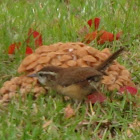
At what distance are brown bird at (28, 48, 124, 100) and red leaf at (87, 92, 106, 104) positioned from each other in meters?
0.05

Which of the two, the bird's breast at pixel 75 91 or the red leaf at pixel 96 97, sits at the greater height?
the bird's breast at pixel 75 91

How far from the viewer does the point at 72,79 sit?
4801 millimetres

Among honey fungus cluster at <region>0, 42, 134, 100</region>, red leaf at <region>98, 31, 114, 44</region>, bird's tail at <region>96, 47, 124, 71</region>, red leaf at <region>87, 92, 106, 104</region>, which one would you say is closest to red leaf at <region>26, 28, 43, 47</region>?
honey fungus cluster at <region>0, 42, 134, 100</region>

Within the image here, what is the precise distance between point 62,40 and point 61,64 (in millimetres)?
994

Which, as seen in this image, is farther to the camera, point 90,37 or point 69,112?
point 90,37

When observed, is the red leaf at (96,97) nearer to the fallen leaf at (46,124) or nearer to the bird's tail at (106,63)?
the bird's tail at (106,63)

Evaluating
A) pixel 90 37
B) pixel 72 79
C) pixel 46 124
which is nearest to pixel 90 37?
pixel 90 37

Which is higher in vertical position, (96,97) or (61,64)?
(61,64)

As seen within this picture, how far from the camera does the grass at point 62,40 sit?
4449mm

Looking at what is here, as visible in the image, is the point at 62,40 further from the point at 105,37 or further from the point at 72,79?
the point at 72,79

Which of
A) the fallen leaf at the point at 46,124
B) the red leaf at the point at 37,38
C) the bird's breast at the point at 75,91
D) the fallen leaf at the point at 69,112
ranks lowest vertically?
the fallen leaf at the point at 69,112

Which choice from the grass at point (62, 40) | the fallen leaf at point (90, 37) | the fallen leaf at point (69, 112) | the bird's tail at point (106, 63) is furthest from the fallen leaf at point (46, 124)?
the fallen leaf at point (90, 37)

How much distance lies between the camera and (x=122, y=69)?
523cm

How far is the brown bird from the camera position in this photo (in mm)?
4793
